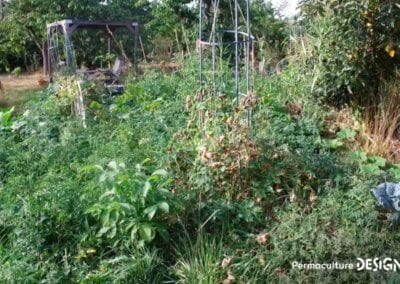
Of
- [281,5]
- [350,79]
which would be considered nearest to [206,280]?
[350,79]

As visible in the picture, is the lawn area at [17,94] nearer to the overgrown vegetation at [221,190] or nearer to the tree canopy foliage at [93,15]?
the tree canopy foliage at [93,15]

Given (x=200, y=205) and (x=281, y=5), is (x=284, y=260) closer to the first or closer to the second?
(x=200, y=205)

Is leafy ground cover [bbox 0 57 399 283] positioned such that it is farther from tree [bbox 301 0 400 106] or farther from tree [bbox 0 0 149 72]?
A: tree [bbox 0 0 149 72]

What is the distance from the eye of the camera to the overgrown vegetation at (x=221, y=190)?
8.86 feet

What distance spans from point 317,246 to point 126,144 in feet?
6.22

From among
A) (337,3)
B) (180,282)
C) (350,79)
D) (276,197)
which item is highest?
(337,3)

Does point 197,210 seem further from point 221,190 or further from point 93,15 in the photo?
point 93,15

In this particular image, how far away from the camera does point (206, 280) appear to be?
2.59 meters

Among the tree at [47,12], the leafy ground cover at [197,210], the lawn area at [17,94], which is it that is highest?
the tree at [47,12]

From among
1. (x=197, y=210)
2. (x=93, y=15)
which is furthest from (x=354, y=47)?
(x=93, y=15)

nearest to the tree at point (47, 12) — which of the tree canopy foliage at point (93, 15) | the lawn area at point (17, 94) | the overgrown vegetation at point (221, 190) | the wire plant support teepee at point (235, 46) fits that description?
the tree canopy foliage at point (93, 15)

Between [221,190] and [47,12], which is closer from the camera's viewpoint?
[221,190]

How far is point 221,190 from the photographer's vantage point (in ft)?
10.4

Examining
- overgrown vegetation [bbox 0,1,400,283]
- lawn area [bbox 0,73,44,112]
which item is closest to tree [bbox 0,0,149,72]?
lawn area [bbox 0,73,44,112]
